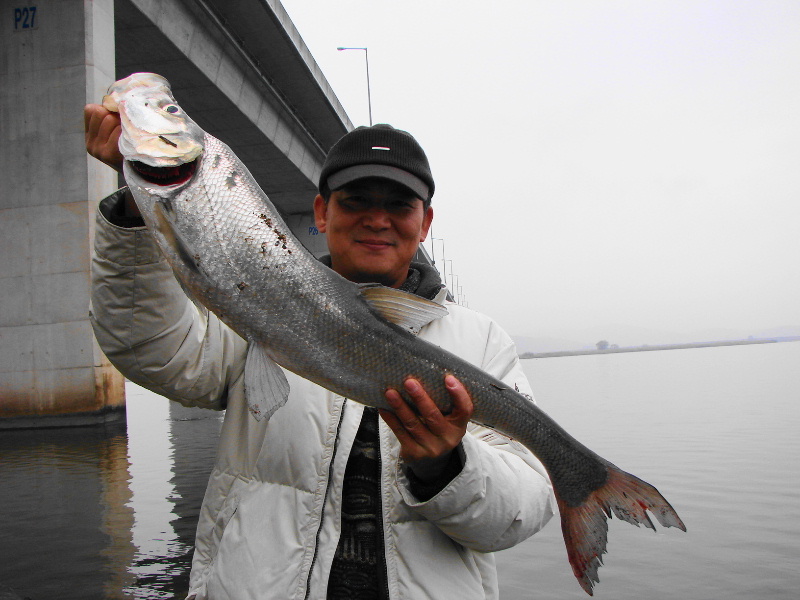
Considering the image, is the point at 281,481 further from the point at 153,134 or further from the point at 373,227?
the point at 153,134

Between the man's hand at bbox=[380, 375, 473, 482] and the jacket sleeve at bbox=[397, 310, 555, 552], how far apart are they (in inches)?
3.6

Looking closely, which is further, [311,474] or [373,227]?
[373,227]

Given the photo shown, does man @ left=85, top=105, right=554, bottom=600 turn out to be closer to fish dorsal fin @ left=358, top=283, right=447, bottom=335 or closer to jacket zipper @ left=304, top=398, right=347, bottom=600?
jacket zipper @ left=304, top=398, right=347, bottom=600

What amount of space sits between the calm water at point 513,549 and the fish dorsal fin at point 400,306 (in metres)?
4.11

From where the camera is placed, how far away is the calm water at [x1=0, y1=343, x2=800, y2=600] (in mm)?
5859

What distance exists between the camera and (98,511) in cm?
768

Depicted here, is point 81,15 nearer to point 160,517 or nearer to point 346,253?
point 160,517

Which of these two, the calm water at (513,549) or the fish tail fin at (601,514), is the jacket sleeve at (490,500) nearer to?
the fish tail fin at (601,514)

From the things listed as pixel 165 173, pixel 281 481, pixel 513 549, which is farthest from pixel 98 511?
pixel 165 173

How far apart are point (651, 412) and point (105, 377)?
16554 mm

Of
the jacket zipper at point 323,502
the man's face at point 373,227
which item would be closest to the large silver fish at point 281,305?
the jacket zipper at point 323,502

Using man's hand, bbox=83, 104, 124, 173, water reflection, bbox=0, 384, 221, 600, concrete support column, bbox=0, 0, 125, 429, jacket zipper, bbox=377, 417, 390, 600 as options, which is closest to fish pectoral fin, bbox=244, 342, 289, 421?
jacket zipper, bbox=377, 417, 390, 600

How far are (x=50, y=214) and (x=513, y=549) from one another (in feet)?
40.3

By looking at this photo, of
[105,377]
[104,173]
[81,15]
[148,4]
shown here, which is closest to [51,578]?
[105,377]
